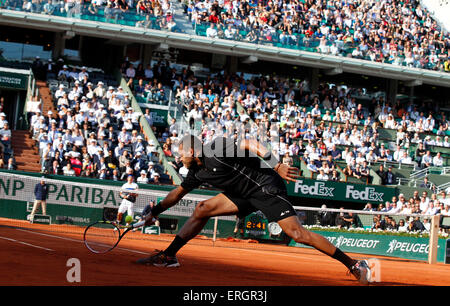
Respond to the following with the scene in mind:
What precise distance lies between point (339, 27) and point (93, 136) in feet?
56.9

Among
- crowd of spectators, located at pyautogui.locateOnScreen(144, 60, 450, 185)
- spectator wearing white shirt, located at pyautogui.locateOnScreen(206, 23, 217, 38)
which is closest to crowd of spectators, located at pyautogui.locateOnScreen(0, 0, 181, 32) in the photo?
spectator wearing white shirt, located at pyautogui.locateOnScreen(206, 23, 217, 38)

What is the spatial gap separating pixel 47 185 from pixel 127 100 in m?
8.78

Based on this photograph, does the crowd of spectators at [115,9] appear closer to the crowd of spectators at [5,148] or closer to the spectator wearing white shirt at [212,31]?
the spectator wearing white shirt at [212,31]

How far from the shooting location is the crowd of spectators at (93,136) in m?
22.6

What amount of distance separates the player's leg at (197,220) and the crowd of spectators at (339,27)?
80.2 ft

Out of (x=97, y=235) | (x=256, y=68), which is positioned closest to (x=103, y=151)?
(x=97, y=235)

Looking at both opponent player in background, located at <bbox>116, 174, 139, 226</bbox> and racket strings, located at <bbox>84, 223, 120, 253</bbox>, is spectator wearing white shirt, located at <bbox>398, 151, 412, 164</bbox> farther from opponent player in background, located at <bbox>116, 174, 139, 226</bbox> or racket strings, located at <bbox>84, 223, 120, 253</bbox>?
racket strings, located at <bbox>84, 223, 120, 253</bbox>

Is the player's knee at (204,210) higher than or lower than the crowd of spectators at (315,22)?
lower

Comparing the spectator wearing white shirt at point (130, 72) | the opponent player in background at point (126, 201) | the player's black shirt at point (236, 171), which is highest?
the spectator wearing white shirt at point (130, 72)

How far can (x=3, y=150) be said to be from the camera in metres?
23.1

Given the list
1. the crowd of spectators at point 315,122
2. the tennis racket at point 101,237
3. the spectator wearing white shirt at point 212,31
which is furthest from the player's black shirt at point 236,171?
the spectator wearing white shirt at point 212,31

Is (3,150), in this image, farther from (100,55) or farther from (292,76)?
(292,76)
